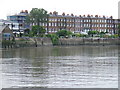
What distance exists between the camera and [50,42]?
350 feet

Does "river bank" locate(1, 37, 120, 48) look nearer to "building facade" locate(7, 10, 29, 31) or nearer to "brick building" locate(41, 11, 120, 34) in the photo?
"brick building" locate(41, 11, 120, 34)

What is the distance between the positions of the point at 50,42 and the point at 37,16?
1542 cm

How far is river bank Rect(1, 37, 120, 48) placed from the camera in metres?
89.1

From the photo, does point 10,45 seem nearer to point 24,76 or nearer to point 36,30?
point 36,30

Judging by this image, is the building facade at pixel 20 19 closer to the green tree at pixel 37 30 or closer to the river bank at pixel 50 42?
the green tree at pixel 37 30

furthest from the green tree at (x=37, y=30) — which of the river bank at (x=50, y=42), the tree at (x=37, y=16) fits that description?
the river bank at (x=50, y=42)

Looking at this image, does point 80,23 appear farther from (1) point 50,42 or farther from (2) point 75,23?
(1) point 50,42

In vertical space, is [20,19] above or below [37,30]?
above

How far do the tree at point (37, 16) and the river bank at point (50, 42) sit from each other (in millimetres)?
10270

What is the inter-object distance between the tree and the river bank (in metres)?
10.3

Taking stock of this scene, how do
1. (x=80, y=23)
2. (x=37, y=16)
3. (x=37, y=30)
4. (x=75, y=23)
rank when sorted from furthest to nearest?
(x=80, y=23)
(x=75, y=23)
(x=37, y=16)
(x=37, y=30)

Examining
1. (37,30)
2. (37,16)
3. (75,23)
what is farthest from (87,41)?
(75,23)

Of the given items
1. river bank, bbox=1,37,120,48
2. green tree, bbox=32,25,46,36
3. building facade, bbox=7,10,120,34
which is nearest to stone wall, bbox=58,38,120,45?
river bank, bbox=1,37,120,48

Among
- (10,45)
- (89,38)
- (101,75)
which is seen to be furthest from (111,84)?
(89,38)
